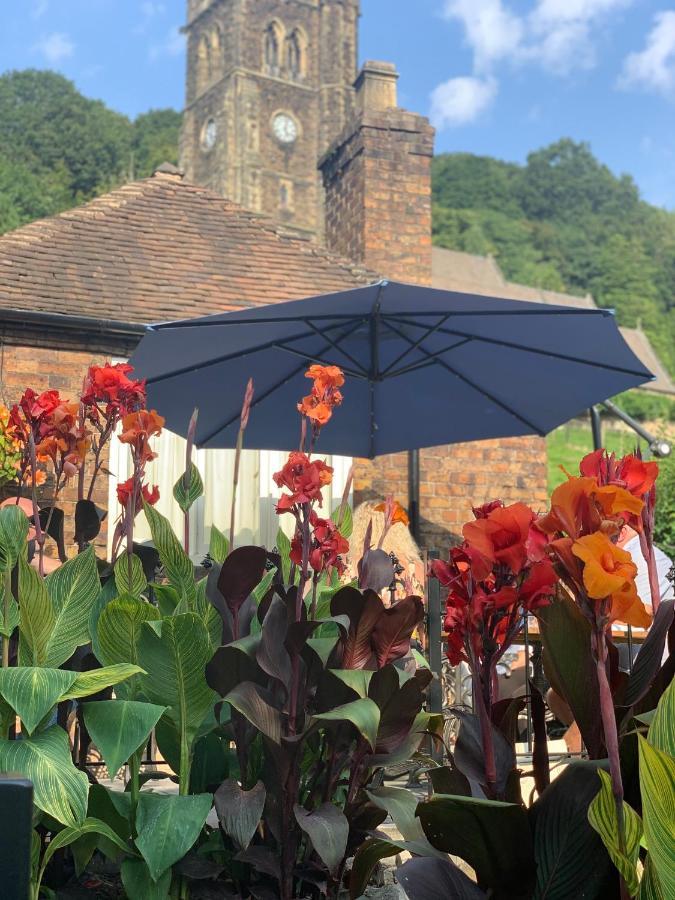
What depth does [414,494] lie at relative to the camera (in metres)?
9.02

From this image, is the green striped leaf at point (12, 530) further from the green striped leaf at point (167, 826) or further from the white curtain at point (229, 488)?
the white curtain at point (229, 488)

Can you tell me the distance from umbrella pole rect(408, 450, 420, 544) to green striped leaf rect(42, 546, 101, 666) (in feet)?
22.4

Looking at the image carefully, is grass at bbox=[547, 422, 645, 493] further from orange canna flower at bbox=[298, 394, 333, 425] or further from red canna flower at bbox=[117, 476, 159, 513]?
orange canna flower at bbox=[298, 394, 333, 425]

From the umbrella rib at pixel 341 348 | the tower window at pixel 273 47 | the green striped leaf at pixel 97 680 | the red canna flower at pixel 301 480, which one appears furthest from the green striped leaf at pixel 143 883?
the tower window at pixel 273 47

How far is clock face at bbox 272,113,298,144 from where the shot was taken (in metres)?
78.4

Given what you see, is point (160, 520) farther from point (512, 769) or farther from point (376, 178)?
point (376, 178)

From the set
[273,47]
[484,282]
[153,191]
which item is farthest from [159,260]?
[273,47]

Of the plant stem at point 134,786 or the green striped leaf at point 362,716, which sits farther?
the plant stem at point 134,786

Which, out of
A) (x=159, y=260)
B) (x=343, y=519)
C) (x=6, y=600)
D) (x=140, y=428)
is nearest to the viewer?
(x=6, y=600)

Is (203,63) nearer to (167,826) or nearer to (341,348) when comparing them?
(341,348)

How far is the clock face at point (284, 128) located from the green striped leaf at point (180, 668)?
79845 mm

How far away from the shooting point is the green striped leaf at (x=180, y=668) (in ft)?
6.92

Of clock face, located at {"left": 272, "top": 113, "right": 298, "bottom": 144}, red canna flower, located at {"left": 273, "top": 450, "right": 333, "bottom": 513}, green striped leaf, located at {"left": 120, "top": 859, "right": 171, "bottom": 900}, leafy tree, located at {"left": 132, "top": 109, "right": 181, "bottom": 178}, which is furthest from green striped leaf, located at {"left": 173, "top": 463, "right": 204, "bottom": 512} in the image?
clock face, located at {"left": 272, "top": 113, "right": 298, "bottom": 144}

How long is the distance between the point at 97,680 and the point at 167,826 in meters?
0.34
